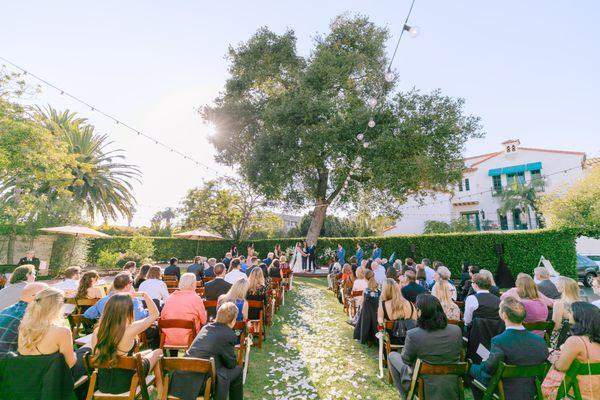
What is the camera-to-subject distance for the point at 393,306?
479 centimetres

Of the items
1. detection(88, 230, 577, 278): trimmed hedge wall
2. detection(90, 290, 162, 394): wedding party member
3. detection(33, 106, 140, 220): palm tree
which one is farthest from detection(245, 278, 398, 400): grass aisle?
detection(33, 106, 140, 220): palm tree

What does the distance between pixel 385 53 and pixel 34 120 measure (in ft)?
64.4

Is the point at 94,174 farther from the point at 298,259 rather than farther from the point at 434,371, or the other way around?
the point at 434,371

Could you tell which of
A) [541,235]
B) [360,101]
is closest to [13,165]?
[360,101]

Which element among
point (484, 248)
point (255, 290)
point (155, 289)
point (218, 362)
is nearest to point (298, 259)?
point (484, 248)

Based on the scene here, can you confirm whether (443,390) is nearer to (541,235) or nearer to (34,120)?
(541,235)

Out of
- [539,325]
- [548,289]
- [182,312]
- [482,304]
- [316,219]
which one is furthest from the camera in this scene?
[316,219]

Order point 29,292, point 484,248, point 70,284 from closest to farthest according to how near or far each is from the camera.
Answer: point 29,292, point 70,284, point 484,248

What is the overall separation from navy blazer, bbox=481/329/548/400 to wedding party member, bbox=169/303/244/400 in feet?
8.68

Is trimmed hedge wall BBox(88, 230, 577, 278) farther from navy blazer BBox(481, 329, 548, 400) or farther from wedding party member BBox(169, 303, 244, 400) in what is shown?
wedding party member BBox(169, 303, 244, 400)

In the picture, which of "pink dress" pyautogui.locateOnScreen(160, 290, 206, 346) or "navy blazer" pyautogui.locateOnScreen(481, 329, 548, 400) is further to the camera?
"pink dress" pyautogui.locateOnScreen(160, 290, 206, 346)

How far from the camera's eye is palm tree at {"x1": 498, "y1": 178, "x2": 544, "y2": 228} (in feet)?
100

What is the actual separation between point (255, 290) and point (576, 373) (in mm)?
5101

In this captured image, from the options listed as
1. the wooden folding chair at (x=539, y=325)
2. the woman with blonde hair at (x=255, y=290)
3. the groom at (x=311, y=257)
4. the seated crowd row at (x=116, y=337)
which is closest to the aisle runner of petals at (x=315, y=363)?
the woman with blonde hair at (x=255, y=290)
